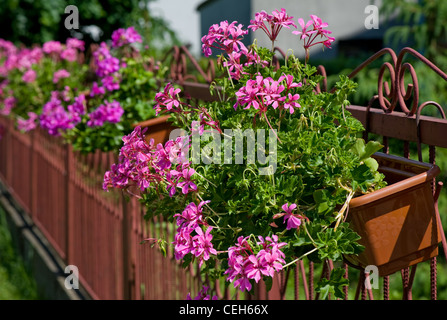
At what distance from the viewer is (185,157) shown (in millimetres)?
1706

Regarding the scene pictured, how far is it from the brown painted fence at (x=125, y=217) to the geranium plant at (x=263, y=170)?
0.24 meters

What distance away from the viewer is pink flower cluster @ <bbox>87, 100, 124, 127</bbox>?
10.4ft

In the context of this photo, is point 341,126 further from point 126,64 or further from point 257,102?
point 126,64

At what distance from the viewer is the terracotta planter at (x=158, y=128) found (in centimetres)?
289

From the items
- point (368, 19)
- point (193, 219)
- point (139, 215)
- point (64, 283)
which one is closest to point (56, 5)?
point (64, 283)

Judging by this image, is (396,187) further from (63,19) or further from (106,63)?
(63,19)

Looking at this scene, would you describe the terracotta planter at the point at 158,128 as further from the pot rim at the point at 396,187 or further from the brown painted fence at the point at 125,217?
the pot rim at the point at 396,187

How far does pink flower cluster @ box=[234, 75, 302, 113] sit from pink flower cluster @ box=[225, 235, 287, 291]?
1.12 ft

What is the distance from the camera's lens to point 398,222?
1.54 metres

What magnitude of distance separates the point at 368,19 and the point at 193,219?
4.08 ft

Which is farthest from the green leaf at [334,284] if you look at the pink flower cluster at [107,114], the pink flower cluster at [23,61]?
the pink flower cluster at [23,61]

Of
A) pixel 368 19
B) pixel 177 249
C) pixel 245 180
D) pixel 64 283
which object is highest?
pixel 368 19

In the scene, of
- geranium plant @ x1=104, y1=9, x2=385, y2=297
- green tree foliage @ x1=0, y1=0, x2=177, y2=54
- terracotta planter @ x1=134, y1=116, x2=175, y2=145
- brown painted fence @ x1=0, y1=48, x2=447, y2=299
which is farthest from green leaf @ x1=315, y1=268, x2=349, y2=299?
green tree foliage @ x1=0, y1=0, x2=177, y2=54

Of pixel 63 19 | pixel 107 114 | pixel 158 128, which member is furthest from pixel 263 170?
pixel 63 19
